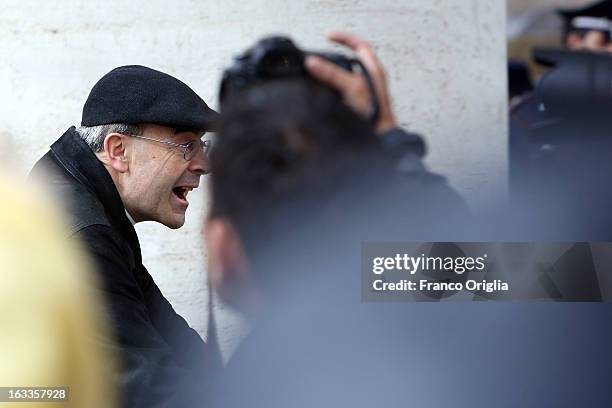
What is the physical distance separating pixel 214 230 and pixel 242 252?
0.13 meters

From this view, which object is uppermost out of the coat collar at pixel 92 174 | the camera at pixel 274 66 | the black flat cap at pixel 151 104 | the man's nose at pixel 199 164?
the camera at pixel 274 66

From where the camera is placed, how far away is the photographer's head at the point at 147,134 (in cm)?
227

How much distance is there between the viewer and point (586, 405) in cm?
217

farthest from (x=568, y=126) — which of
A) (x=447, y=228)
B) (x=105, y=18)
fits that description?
(x=105, y=18)

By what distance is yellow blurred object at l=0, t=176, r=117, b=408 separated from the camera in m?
2.13

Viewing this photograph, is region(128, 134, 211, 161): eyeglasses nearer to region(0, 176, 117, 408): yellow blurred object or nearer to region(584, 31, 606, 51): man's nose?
region(0, 176, 117, 408): yellow blurred object

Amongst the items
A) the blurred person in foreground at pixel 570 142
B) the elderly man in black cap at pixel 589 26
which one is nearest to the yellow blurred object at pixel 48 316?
the blurred person in foreground at pixel 570 142

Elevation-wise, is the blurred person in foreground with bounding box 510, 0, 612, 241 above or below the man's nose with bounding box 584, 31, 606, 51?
below

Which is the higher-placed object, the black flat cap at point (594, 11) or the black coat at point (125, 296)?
the black flat cap at point (594, 11)

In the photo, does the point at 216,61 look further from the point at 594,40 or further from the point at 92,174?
the point at 594,40

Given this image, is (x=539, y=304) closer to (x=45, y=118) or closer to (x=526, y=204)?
(x=526, y=204)

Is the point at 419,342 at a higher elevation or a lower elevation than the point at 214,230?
lower

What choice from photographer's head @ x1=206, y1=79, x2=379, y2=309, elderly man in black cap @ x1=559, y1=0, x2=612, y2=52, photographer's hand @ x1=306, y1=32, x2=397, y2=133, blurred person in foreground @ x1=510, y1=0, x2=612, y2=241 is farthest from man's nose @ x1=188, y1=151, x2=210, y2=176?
elderly man in black cap @ x1=559, y1=0, x2=612, y2=52

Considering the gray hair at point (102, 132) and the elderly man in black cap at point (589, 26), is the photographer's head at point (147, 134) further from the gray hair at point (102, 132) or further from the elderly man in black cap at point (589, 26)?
Answer: the elderly man in black cap at point (589, 26)
